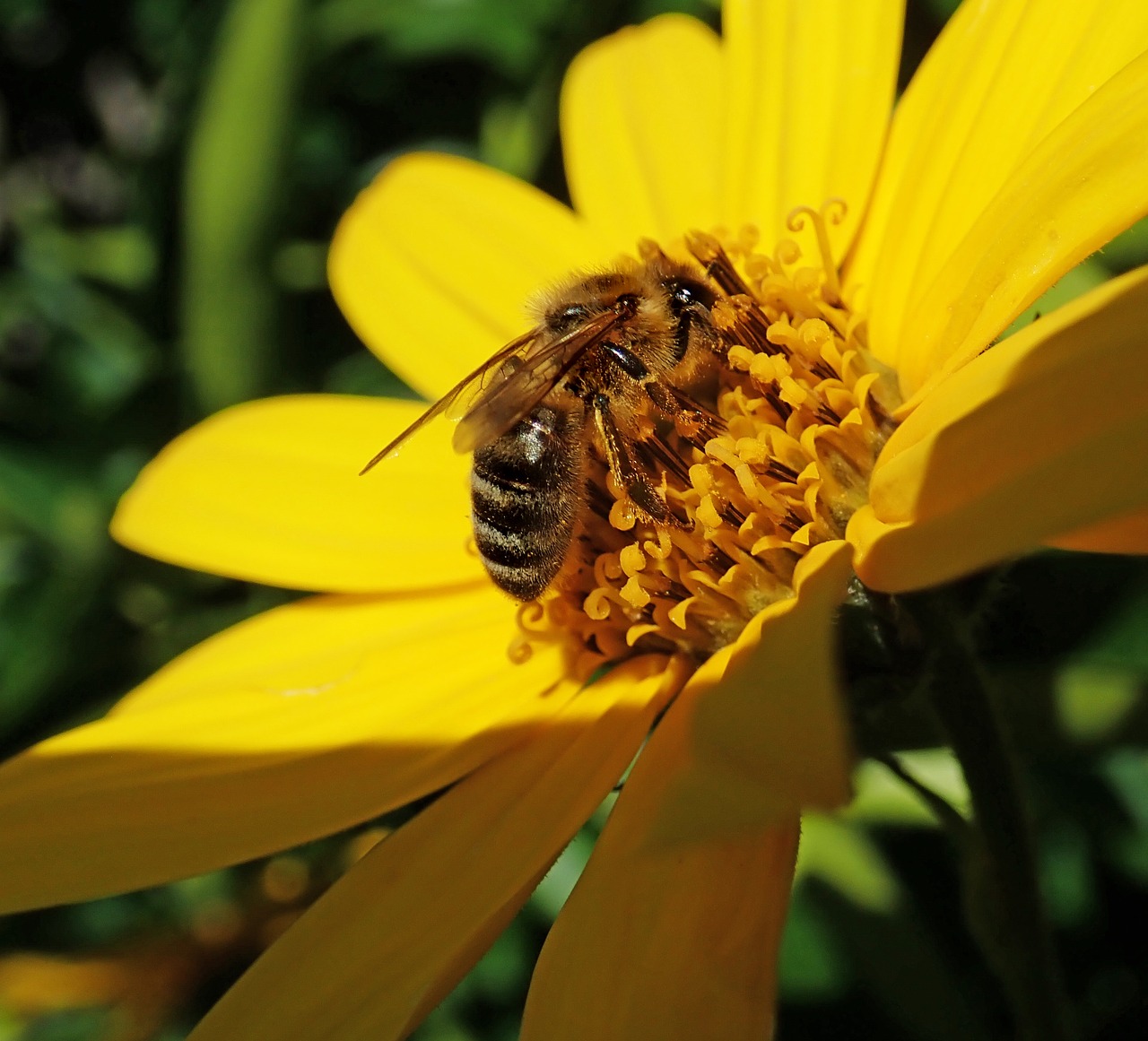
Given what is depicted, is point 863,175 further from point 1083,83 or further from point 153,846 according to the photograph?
point 153,846

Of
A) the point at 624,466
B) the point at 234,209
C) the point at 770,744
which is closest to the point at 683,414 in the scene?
the point at 624,466

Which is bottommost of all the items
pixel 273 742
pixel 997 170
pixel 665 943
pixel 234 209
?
pixel 665 943

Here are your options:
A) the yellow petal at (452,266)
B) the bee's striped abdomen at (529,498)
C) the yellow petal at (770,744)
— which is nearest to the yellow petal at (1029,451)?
the yellow petal at (770,744)

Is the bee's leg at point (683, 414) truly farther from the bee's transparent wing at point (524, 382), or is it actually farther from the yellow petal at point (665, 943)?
the yellow petal at point (665, 943)

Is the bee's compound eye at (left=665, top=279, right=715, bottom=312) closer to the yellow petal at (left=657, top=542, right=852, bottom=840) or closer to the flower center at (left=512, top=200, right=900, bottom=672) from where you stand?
the flower center at (left=512, top=200, right=900, bottom=672)

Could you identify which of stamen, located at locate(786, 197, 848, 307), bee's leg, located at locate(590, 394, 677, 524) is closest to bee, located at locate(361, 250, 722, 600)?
bee's leg, located at locate(590, 394, 677, 524)

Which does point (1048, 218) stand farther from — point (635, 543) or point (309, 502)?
point (309, 502)
